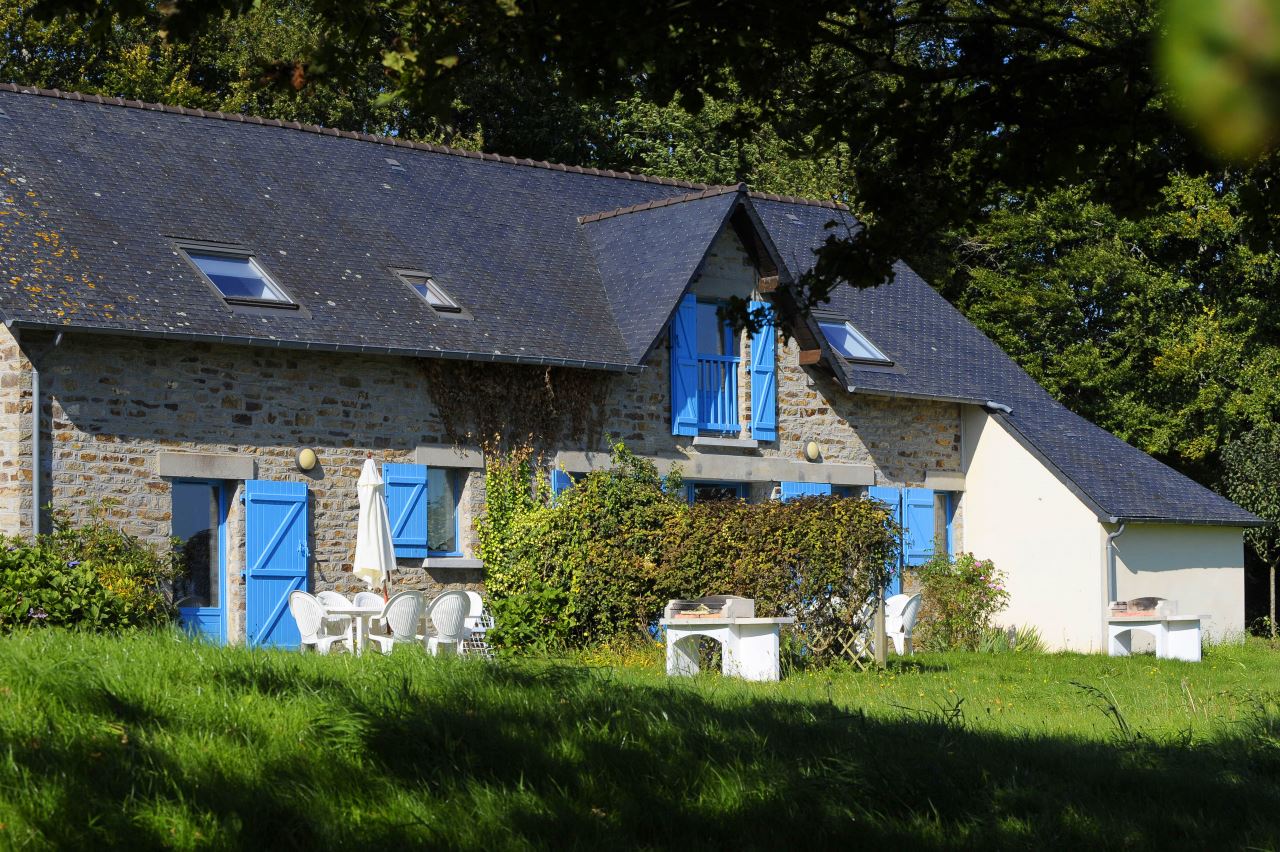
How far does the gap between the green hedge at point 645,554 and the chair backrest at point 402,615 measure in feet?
6.21

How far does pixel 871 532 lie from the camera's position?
13000mm

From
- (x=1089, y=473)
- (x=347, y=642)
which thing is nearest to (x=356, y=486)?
(x=347, y=642)

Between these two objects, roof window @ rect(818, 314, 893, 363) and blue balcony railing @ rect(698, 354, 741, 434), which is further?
roof window @ rect(818, 314, 893, 363)

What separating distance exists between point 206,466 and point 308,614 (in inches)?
77.6

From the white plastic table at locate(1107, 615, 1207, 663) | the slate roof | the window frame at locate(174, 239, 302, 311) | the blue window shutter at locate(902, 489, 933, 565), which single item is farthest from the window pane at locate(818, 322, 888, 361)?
the window frame at locate(174, 239, 302, 311)

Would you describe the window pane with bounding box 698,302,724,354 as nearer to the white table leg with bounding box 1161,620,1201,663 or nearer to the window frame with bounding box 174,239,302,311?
the window frame with bounding box 174,239,302,311

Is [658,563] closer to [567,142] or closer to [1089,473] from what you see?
[1089,473]

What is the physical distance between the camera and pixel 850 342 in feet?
60.6

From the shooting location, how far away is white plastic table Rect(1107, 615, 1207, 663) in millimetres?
16281

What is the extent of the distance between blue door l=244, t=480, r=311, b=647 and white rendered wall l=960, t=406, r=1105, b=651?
8719 mm

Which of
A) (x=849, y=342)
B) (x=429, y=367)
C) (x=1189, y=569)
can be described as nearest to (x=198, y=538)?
(x=429, y=367)

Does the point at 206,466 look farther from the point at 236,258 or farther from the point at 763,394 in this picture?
the point at 763,394

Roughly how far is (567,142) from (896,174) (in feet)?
71.4

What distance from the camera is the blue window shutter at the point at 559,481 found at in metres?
15.5
